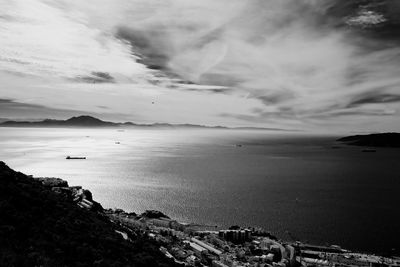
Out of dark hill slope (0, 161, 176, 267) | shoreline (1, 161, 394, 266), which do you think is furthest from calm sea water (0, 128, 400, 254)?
dark hill slope (0, 161, 176, 267)

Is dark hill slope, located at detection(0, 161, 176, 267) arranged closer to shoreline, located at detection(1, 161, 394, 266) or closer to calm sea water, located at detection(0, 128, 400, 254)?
shoreline, located at detection(1, 161, 394, 266)

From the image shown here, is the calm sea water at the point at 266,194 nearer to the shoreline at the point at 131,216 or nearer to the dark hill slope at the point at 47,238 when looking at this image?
the shoreline at the point at 131,216

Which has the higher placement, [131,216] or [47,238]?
[47,238]

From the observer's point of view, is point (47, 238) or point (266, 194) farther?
point (266, 194)

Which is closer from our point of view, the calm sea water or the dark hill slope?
the dark hill slope

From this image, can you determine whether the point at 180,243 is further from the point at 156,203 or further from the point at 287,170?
the point at 287,170

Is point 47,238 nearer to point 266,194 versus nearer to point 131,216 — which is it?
point 131,216

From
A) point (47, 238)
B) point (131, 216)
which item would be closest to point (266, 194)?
point (131, 216)

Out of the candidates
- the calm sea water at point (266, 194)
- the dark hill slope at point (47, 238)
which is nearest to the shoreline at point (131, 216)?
the calm sea water at point (266, 194)
